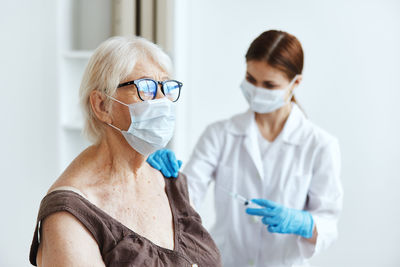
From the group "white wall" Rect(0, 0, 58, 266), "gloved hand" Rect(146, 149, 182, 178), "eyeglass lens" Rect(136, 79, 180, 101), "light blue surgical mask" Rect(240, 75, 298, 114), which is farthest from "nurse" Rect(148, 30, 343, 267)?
"white wall" Rect(0, 0, 58, 266)

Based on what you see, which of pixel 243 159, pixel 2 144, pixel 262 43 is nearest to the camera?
pixel 262 43

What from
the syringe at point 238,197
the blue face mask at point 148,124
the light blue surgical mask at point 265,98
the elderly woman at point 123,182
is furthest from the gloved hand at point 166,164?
the light blue surgical mask at point 265,98

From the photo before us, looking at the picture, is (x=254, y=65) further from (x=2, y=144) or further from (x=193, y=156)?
(x=2, y=144)

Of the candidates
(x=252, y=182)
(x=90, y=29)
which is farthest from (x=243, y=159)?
(x=90, y=29)

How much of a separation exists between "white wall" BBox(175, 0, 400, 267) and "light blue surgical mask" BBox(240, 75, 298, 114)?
2.35 feet

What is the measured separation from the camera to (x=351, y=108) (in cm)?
245

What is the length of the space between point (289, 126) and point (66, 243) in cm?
111

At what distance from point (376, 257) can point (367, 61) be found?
1084 mm

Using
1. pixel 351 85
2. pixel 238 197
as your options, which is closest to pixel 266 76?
pixel 238 197

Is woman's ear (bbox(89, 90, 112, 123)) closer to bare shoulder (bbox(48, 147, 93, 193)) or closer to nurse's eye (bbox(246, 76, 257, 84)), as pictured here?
bare shoulder (bbox(48, 147, 93, 193))

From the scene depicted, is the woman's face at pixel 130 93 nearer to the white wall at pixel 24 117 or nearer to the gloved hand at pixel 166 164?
the gloved hand at pixel 166 164

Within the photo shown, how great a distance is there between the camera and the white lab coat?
1770mm

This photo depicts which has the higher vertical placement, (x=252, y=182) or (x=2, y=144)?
(x=252, y=182)

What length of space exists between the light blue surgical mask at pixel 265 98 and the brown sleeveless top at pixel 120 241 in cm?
67
